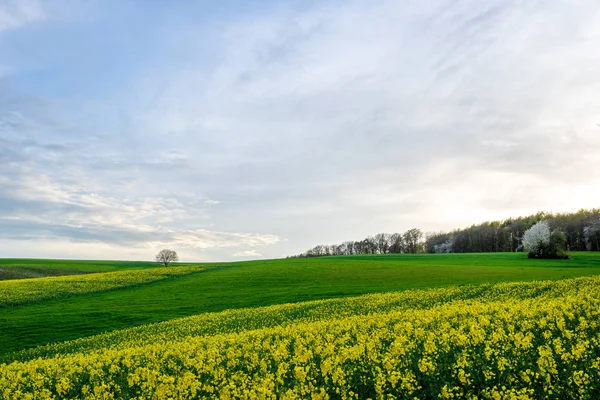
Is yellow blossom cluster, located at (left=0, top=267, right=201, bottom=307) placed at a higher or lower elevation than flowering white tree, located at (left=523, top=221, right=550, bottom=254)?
lower

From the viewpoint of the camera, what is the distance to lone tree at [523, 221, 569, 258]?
8894 centimetres

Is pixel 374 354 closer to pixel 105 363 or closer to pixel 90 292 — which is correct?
pixel 105 363

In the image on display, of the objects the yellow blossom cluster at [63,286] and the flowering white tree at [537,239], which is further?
the flowering white tree at [537,239]

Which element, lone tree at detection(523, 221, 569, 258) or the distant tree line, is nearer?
lone tree at detection(523, 221, 569, 258)

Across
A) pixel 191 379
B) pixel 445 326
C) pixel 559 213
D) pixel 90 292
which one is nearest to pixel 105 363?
pixel 191 379

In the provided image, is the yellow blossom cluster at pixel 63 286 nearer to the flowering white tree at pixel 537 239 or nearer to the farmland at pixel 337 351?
the farmland at pixel 337 351

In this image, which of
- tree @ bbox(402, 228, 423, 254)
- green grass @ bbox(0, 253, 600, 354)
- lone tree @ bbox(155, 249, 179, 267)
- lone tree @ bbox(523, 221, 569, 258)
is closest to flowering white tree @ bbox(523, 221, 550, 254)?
lone tree @ bbox(523, 221, 569, 258)

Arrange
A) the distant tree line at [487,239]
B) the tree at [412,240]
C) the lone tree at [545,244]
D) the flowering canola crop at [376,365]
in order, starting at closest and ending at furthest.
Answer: the flowering canola crop at [376,365] < the lone tree at [545,244] < the distant tree line at [487,239] < the tree at [412,240]

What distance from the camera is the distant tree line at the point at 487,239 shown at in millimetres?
130625

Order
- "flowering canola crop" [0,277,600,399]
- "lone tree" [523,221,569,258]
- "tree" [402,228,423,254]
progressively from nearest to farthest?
"flowering canola crop" [0,277,600,399]
"lone tree" [523,221,569,258]
"tree" [402,228,423,254]

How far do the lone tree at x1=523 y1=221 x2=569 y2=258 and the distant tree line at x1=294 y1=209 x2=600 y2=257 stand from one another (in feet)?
136

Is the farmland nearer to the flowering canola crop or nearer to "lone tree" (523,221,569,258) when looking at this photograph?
the flowering canola crop

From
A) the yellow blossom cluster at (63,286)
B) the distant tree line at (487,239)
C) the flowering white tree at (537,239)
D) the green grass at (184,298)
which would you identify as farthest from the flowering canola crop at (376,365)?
the distant tree line at (487,239)

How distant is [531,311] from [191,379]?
11.2 m
